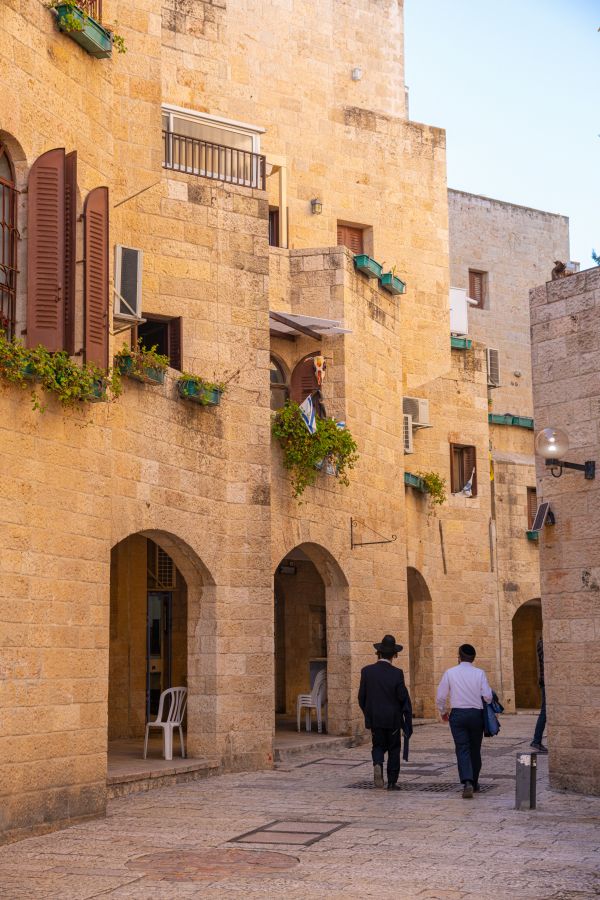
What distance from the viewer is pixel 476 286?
103 feet

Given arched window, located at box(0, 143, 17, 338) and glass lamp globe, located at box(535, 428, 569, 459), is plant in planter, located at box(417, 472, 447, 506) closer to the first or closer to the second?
glass lamp globe, located at box(535, 428, 569, 459)

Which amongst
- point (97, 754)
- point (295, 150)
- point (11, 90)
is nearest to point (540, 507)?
point (97, 754)

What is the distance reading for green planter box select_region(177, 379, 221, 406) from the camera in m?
13.4

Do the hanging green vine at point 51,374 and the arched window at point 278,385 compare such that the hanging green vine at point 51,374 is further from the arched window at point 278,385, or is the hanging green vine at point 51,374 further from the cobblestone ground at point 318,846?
the arched window at point 278,385

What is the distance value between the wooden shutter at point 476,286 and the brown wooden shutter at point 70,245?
2162cm

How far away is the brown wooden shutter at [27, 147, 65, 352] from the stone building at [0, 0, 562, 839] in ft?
0.07

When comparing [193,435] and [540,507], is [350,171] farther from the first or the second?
[540,507]

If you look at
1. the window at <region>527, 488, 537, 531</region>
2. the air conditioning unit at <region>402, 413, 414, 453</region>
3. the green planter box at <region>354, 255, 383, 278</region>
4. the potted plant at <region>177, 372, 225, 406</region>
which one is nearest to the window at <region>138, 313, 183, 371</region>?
the potted plant at <region>177, 372, 225, 406</region>

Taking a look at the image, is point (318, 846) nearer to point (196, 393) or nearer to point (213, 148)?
point (196, 393)

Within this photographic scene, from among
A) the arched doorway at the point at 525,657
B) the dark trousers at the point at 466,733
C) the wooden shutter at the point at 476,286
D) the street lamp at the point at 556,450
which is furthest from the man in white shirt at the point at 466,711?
the wooden shutter at the point at 476,286

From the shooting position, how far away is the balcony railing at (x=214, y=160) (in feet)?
52.5

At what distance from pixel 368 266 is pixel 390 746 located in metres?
8.81

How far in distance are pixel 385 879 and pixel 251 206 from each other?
30.6 ft

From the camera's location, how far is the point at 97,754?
418 inches
